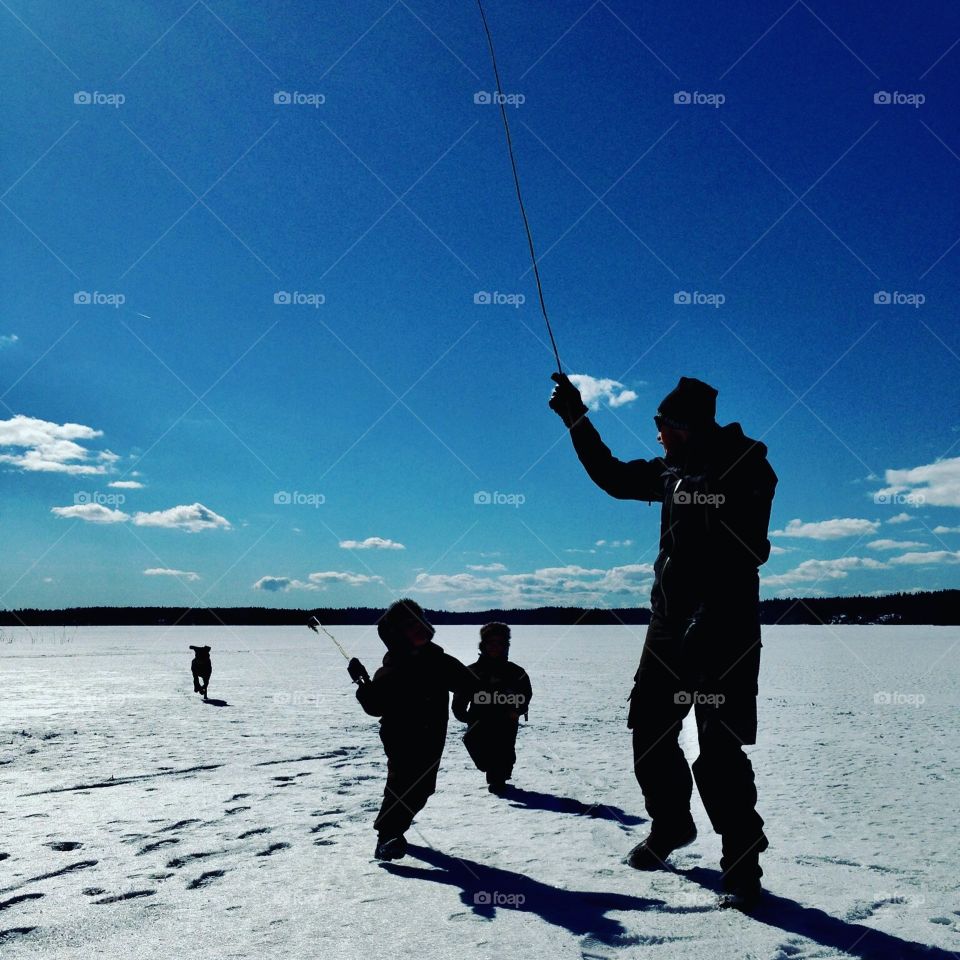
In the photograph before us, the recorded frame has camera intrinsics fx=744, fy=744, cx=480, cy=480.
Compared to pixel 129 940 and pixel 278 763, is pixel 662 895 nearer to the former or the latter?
pixel 129 940

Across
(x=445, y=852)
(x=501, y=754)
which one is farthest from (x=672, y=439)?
(x=501, y=754)

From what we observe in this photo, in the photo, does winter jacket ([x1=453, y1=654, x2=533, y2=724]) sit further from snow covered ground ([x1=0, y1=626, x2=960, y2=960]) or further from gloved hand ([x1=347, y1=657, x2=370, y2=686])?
gloved hand ([x1=347, y1=657, x2=370, y2=686])

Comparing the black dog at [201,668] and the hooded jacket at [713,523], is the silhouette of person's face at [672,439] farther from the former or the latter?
the black dog at [201,668]

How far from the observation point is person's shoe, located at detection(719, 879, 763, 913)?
2875mm

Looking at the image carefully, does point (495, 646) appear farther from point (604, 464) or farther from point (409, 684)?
point (604, 464)

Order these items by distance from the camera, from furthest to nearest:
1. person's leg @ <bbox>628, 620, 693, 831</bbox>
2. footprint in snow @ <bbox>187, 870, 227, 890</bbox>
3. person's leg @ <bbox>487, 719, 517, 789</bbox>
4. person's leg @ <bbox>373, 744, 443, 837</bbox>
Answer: person's leg @ <bbox>487, 719, 517, 789</bbox> → person's leg @ <bbox>373, 744, 443, 837</bbox> → person's leg @ <bbox>628, 620, 693, 831</bbox> → footprint in snow @ <bbox>187, 870, 227, 890</bbox>

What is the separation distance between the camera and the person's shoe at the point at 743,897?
9.43 feet

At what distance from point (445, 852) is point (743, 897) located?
148 cm

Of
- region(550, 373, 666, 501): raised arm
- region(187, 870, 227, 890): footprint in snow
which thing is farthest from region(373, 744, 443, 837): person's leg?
region(550, 373, 666, 501): raised arm

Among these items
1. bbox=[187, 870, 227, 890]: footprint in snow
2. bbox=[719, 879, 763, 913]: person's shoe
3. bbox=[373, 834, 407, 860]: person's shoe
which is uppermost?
bbox=[719, 879, 763, 913]: person's shoe

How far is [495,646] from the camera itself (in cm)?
548

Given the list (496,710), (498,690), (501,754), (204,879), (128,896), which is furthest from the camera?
(498,690)

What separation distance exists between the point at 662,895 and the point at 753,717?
0.83 m

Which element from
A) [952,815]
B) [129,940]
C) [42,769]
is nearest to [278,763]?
[42,769]
